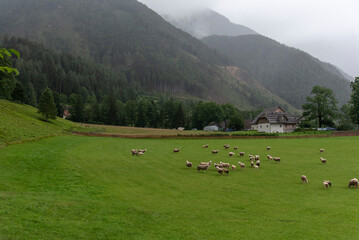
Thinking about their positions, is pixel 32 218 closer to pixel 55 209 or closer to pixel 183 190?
pixel 55 209

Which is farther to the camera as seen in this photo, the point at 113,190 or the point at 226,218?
the point at 113,190

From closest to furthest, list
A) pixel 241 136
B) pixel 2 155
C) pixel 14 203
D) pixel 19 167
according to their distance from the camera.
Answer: pixel 14 203, pixel 19 167, pixel 2 155, pixel 241 136

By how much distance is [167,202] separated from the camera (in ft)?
53.8

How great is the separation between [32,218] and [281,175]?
21405 millimetres

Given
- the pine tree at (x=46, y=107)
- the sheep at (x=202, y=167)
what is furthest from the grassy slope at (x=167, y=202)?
the pine tree at (x=46, y=107)

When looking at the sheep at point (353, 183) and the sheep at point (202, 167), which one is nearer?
the sheep at point (353, 183)

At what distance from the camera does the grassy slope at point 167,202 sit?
1169 centimetres

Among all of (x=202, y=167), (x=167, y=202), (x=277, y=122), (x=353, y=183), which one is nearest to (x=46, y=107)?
(x=202, y=167)

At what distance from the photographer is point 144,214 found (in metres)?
14.0

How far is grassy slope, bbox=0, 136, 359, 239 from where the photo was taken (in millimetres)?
11688

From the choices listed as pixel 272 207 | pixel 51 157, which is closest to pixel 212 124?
pixel 51 157

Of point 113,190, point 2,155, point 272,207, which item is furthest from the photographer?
point 2,155

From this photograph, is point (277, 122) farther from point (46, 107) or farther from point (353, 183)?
point (353, 183)

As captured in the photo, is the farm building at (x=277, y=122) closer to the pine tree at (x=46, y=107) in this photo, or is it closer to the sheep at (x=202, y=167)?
the pine tree at (x=46, y=107)
